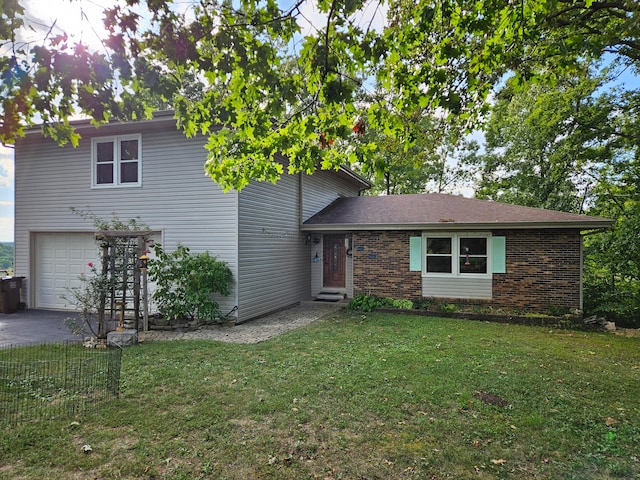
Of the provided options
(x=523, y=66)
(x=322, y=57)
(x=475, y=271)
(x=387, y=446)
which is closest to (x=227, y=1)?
(x=322, y=57)

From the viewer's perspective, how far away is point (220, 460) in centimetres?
313

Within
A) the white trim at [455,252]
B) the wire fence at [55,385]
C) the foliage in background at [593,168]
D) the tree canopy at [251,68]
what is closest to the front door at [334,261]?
the white trim at [455,252]

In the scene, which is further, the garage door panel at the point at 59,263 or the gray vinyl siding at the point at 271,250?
the garage door panel at the point at 59,263

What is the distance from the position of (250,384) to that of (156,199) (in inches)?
256

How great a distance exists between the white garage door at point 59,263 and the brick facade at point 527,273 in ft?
28.0

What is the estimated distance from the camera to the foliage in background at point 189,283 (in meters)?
8.49

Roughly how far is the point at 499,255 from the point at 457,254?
116 centimetres

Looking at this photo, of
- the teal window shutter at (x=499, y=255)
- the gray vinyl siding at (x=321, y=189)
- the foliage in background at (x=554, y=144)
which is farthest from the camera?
the gray vinyl siding at (x=321, y=189)

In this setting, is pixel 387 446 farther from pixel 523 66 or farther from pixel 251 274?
pixel 251 274

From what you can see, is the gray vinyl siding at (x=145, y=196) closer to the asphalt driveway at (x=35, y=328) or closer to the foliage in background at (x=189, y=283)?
the foliage in background at (x=189, y=283)

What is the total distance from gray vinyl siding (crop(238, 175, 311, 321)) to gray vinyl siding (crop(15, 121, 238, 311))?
42 cm

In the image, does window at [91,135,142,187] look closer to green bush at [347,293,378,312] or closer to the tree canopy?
the tree canopy

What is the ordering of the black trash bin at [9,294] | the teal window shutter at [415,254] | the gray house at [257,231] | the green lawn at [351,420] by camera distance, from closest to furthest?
the green lawn at [351,420] < the gray house at [257,231] < the black trash bin at [9,294] < the teal window shutter at [415,254]

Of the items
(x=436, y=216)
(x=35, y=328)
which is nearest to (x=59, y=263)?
(x=35, y=328)
